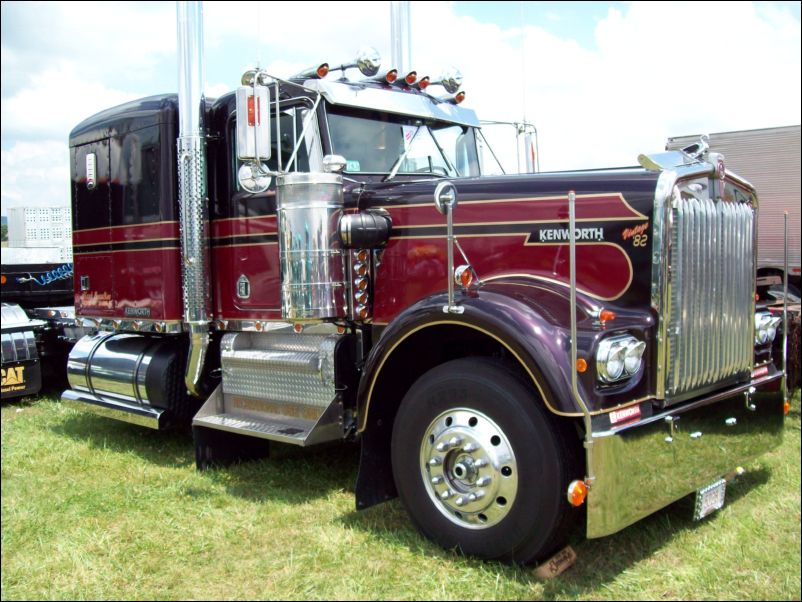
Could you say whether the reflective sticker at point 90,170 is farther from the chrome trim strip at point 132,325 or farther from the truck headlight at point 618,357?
the truck headlight at point 618,357

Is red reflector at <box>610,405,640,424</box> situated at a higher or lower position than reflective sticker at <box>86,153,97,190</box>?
lower

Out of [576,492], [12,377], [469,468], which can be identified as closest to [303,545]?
[469,468]

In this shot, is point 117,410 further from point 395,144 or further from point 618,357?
point 618,357

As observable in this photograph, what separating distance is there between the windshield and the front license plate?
2.76 metres

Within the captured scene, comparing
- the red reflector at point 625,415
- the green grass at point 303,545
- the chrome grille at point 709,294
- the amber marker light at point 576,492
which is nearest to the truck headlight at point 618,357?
the red reflector at point 625,415

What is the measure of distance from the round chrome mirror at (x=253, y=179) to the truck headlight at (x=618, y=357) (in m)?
2.31

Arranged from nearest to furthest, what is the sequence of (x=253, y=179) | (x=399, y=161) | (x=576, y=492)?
1. (x=576, y=492)
2. (x=253, y=179)
3. (x=399, y=161)

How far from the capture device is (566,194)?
13.8ft

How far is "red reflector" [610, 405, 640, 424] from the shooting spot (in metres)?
3.68

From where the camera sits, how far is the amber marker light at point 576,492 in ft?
11.5

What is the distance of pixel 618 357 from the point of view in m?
3.76

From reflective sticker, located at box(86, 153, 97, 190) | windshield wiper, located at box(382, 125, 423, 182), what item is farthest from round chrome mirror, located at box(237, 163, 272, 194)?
reflective sticker, located at box(86, 153, 97, 190)

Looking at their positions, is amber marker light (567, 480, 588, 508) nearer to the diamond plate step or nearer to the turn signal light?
the turn signal light

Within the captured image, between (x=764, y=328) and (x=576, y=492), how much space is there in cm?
226
